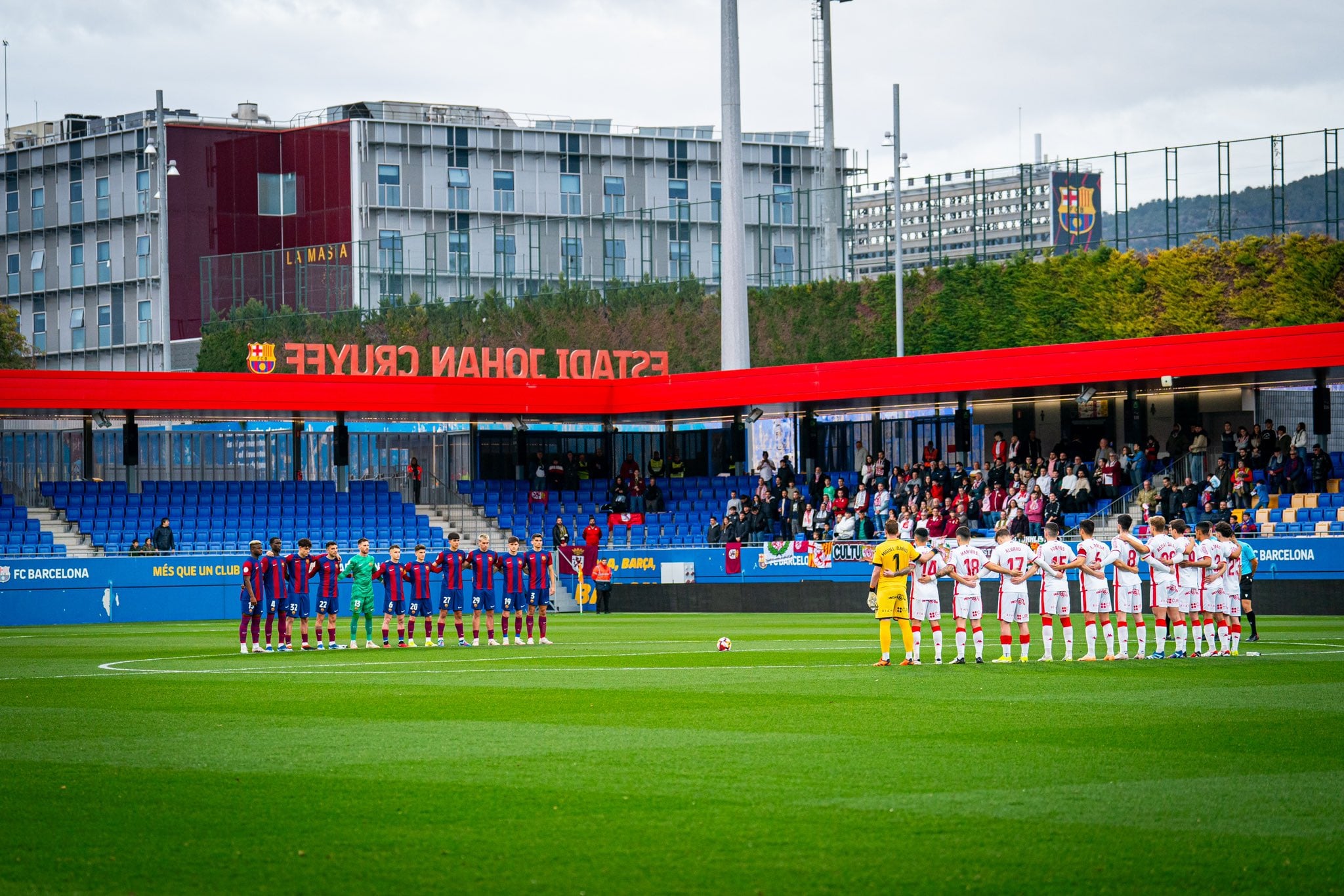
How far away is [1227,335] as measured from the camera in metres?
39.8

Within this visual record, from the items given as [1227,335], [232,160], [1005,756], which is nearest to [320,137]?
[232,160]

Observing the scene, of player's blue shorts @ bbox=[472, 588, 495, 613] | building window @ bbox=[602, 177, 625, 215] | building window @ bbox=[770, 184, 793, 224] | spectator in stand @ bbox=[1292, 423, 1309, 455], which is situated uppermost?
building window @ bbox=[602, 177, 625, 215]

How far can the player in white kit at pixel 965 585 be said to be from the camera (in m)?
20.8

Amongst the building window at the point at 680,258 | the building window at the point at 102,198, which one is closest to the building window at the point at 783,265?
the building window at the point at 680,258

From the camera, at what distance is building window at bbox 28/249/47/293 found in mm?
99875

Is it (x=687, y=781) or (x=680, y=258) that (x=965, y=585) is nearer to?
(x=687, y=781)

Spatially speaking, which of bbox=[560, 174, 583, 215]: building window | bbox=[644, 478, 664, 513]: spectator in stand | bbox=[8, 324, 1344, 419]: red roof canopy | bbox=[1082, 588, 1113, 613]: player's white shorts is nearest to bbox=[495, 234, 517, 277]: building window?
bbox=[560, 174, 583, 215]: building window

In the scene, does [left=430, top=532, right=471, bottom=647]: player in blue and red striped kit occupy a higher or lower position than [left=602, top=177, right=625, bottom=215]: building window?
lower

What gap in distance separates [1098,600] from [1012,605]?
1100mm

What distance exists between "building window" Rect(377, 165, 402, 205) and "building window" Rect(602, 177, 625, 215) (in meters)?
13.0

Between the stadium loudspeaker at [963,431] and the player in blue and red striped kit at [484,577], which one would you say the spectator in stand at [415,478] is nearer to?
the stadium loudspeaker at [963,431]

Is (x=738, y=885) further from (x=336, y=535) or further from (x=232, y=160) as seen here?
(x=232, y=160)

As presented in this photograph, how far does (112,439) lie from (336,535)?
59.4 ft

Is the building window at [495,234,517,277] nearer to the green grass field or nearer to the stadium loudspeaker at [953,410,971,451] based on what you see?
the stadium loudspeaker at [953,410,971,451]
